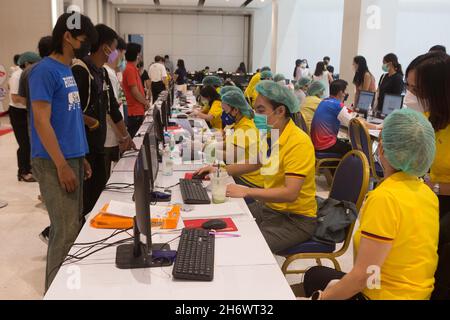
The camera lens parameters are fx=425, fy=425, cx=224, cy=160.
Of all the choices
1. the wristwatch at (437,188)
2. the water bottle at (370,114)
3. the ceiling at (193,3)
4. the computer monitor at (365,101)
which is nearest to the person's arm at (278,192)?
the wristwatch at (437,188)

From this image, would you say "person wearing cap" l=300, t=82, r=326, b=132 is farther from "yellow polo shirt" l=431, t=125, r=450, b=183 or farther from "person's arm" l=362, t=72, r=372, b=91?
"yellow polo shirt" l=431, t=125, r=450, b=183

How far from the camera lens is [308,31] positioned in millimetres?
15000

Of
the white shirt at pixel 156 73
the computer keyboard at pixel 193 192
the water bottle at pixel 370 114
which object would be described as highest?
the white shirt at pixel 156 73

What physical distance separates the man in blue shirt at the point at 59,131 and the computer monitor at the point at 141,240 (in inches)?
29.9

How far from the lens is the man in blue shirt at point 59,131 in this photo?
217 cm

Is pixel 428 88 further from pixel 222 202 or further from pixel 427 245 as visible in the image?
pixel 222 202

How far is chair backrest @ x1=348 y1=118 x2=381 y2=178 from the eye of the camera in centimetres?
395

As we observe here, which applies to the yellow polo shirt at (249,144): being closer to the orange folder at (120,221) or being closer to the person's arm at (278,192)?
the person's arm at (278,192)

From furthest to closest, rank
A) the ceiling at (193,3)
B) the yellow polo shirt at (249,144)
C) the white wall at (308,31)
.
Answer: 1. the ceiling at (193,3)
2. the white wall at (308,31)
3. the yellow polo shirt at (249,144)

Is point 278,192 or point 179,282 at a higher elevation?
point 278,192

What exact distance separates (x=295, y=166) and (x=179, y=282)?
1052 mm

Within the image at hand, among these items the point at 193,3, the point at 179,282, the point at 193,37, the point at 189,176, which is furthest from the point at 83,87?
the point at 193,37

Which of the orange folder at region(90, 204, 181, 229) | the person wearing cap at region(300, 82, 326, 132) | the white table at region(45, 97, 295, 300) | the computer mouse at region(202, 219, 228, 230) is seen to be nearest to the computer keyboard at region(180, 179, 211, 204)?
the orange folder at region(90, 204, 181, 229)

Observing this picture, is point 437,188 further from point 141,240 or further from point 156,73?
point 156,73
